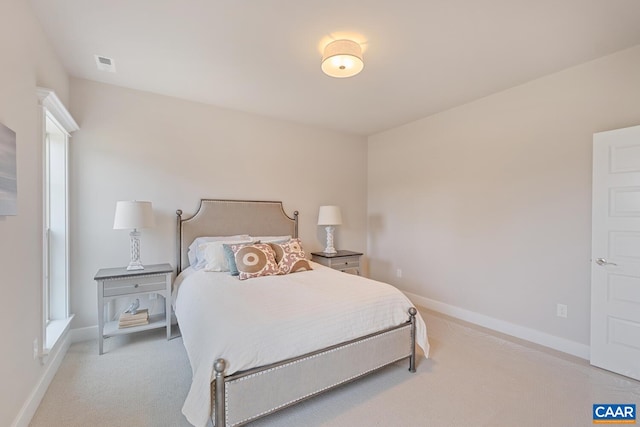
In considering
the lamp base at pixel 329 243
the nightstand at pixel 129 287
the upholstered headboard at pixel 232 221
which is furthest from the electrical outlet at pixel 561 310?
the nightstand at pixel 129 287

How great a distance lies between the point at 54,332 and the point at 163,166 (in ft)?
6.07

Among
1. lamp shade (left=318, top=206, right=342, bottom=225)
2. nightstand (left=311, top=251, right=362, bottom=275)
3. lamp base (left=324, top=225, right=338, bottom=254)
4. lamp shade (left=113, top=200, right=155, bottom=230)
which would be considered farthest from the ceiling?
nightstand (left=311, top=251, right=362, bottom=275)

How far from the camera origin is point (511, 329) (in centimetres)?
318

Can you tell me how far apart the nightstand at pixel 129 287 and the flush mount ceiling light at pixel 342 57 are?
2.51 m

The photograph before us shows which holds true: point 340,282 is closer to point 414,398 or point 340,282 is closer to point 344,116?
point 414,398

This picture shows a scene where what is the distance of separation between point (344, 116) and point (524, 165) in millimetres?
2256

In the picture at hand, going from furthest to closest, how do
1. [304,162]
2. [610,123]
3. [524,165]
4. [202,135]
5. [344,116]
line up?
[304,162]
[344,116]
[202,135]
[524,165]
[610,123]

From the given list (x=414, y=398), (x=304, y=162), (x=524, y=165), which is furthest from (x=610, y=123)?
(x=304, y=162)

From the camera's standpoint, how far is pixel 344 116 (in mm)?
4086

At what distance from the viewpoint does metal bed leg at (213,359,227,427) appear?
1531mm

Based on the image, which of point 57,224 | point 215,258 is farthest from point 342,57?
point 57,224

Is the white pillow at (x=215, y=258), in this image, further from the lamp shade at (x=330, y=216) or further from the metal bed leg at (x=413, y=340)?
the metal bed leg at (x=413, y=340)

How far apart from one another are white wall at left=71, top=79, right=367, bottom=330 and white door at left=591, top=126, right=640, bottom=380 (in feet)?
10.5

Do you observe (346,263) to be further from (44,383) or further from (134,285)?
(44,383)
